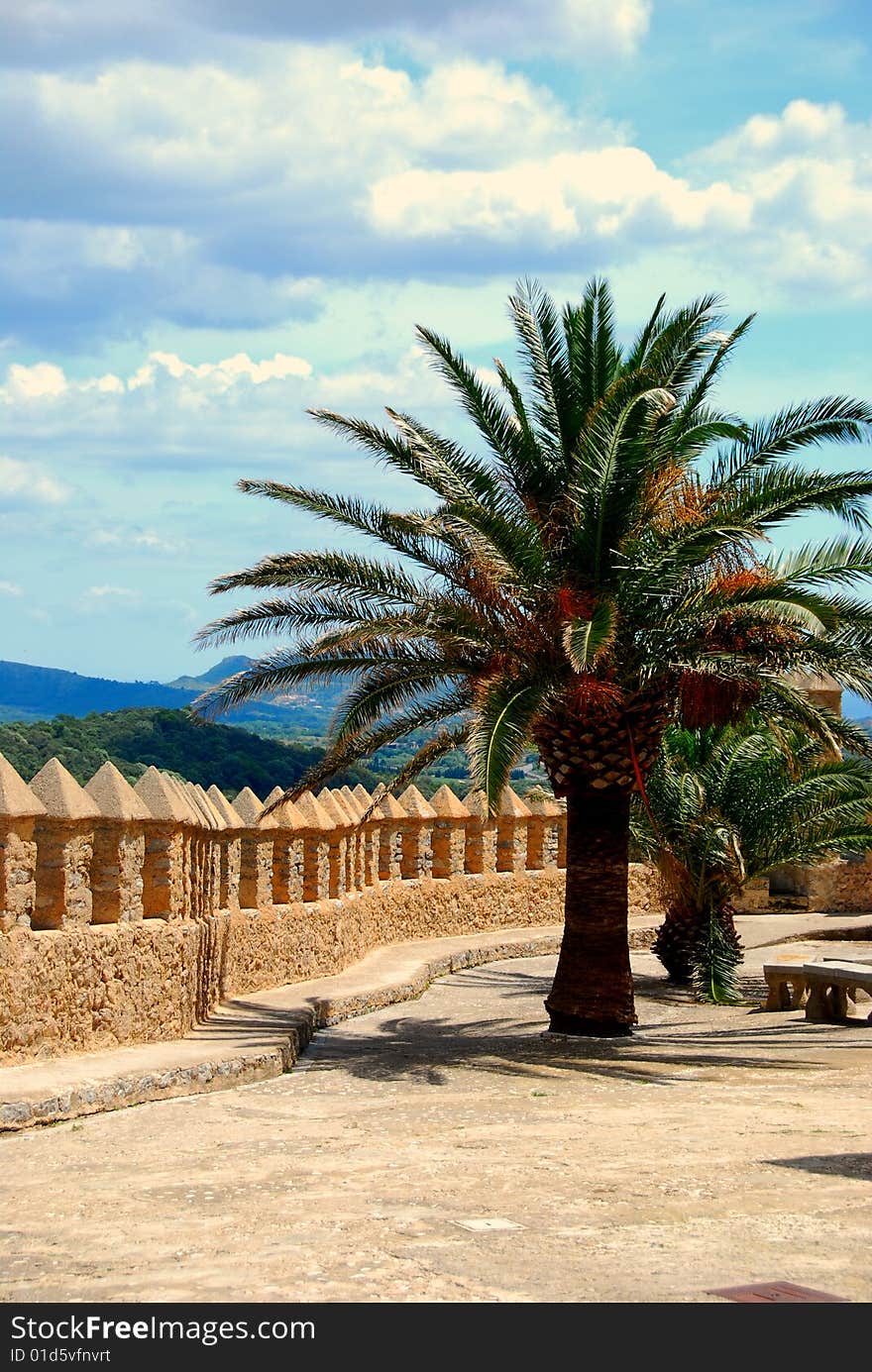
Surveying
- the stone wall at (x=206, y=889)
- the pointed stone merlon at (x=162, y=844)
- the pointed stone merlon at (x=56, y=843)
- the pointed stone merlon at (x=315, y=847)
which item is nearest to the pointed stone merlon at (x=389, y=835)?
the stone wall at (x=206, y=889)

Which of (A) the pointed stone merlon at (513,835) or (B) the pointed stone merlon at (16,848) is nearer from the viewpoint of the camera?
(B) the pointed stone merlon at (16,848)

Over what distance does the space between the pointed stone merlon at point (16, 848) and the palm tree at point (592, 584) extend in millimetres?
3655

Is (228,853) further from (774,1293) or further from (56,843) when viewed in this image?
(774,1293)

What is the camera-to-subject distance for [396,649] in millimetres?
13539

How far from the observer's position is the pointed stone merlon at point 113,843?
11.2m

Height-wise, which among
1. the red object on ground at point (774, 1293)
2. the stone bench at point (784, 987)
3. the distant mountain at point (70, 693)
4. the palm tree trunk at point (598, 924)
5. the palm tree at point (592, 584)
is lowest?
the stone bench at point (784, 987)

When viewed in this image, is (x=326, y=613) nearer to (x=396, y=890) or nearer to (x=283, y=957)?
(x=283, y=957)

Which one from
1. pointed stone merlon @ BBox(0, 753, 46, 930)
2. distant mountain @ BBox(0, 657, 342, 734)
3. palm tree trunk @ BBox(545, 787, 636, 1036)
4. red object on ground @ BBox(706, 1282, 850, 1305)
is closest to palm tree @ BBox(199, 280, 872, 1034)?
palm tree trunk @ BBox(545, 787, 636, 1036)

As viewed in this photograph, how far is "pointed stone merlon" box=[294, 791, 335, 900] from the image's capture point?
16.9 meters

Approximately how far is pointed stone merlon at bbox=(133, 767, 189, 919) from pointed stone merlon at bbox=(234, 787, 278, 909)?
3.01 metres

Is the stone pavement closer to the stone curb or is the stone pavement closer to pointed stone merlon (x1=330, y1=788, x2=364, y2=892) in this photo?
the stone curb

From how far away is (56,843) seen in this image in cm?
1055

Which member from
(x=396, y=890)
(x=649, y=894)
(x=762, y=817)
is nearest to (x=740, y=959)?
(x=762, y=817)

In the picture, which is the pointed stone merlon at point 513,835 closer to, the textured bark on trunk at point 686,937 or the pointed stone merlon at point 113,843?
the textured bark on trunk at point 686,937
